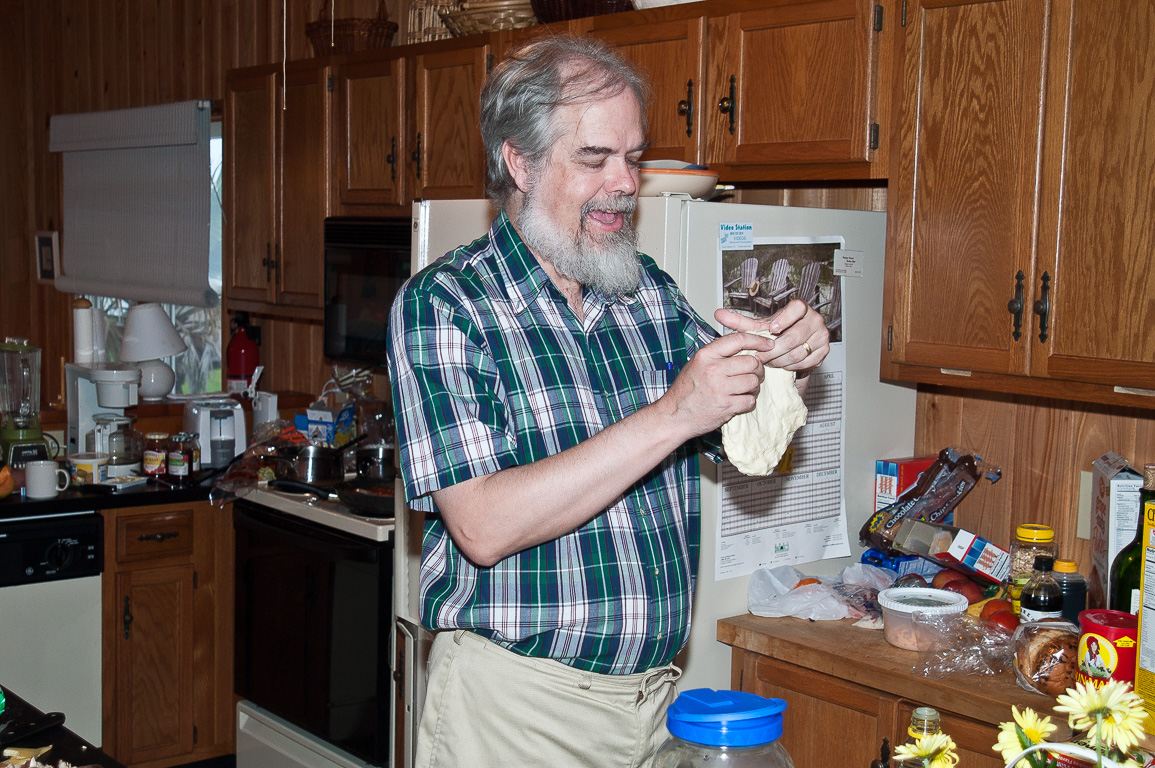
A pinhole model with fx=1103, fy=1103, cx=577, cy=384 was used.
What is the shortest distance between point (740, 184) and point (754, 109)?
0.38 metres

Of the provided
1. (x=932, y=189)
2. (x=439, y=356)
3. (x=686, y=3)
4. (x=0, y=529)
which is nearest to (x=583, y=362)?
(x=439, y=356)

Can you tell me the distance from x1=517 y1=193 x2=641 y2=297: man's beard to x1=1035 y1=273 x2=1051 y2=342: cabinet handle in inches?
34.0

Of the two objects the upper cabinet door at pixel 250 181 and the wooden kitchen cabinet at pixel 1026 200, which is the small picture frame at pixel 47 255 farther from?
the wooden kitchen cabinet at pixel 1026 200

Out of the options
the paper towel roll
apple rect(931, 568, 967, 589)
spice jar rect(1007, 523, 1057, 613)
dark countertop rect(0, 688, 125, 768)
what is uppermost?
the paper towel roll

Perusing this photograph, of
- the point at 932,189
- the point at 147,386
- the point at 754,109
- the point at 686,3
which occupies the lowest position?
the point at 147,386

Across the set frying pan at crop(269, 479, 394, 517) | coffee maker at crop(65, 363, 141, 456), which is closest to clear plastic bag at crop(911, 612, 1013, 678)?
frying pan at crop(269, 479, 394, 517)

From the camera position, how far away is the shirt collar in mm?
1454

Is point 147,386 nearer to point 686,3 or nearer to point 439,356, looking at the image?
point 686,3

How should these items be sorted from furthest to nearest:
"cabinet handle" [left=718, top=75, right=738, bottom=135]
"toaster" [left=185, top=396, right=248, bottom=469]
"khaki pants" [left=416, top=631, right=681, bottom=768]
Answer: "toaster" [left=185, top=396, right=248, bottom=469]
"cabinet handle" [left=718, top=75, right=738, bottom=135]
"khaki pants" [left=416, top=631, right=681, bottom=768]

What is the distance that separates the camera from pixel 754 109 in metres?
2.30

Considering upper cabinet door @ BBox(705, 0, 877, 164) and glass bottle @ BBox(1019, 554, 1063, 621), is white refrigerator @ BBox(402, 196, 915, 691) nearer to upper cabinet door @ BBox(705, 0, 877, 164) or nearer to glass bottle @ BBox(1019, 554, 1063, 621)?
upper cabinet door @ BBox(705, 0, 877, 164)

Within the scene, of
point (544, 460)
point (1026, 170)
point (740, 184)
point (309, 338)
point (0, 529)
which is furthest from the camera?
point (309, 338)

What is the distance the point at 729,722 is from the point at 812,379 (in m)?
1.42

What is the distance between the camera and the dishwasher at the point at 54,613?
2965 millimetres
